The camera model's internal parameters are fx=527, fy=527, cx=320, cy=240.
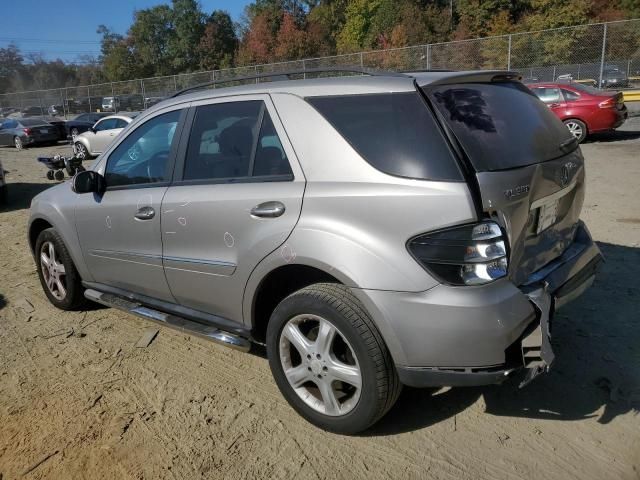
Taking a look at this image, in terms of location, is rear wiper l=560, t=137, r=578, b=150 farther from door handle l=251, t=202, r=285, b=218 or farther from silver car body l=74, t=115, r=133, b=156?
silver car body l=74, t=115, r=133, b=156

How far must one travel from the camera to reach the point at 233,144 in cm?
317

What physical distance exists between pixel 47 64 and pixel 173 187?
118 m

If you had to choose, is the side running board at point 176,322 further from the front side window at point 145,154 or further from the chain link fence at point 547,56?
the chain link fence at point 547,56

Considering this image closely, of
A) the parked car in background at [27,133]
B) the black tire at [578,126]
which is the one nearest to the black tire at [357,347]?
the black tire at [578,126]

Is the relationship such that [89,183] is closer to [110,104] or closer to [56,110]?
[110,104]

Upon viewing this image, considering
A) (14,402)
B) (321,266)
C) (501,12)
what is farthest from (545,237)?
(501,12)

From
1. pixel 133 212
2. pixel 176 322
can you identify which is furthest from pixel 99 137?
pixel 176 322

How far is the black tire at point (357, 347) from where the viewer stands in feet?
8.16

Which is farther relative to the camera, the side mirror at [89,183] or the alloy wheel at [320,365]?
the side mirror at [89,183]

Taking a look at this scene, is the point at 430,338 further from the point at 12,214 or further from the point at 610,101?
the point at 610,101

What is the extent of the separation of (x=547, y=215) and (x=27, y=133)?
23717 millimetres

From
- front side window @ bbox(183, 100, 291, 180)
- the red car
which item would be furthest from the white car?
front side window @ bbox(183, 100, 291, 180)

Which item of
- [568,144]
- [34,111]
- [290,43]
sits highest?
[290,43]

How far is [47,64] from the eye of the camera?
10344 cm
